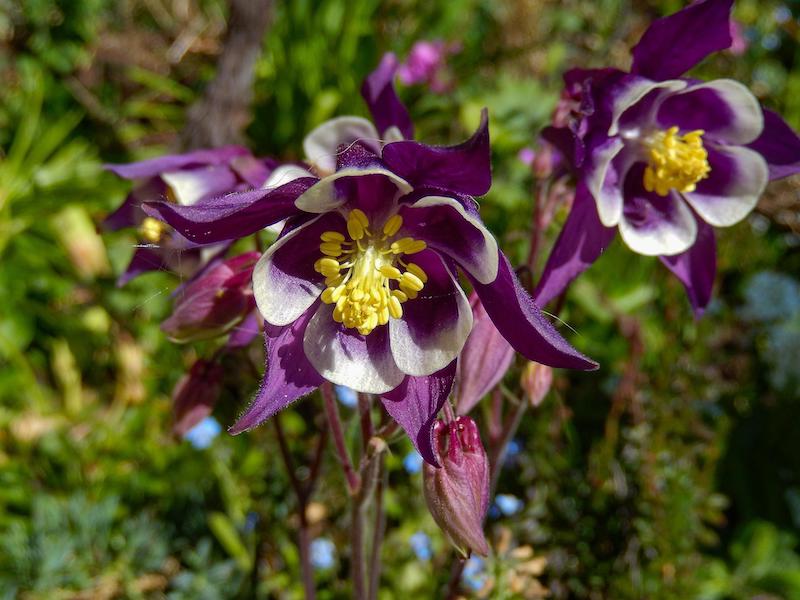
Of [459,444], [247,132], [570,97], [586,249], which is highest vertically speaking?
[570,97]

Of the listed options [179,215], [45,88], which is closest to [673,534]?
[179,215]

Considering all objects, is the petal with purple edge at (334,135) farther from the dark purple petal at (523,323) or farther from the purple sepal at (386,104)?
the dark purple petal at (523,323)

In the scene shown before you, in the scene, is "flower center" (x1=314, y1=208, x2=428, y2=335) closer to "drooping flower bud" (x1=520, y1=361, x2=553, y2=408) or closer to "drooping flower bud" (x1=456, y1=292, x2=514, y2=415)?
"drooping flower bud" (x1=456, y1=292, x2=514, y2=415)

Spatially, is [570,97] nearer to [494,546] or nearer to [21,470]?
[494,546]

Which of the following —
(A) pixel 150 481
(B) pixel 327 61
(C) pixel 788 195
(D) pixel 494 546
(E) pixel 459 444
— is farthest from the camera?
(B) pixel 327 61

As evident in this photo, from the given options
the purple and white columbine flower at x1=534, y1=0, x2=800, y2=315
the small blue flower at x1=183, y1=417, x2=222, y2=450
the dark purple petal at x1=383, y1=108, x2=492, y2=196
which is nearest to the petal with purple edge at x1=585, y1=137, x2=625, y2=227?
the purple and white columbine flower at x1=534, y1=0, x2=800, y2=315

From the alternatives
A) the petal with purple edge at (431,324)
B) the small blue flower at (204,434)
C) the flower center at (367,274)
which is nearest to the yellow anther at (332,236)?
the flower center at (367,274)
